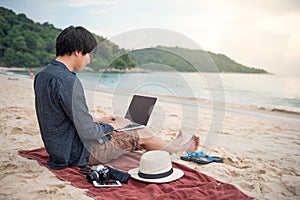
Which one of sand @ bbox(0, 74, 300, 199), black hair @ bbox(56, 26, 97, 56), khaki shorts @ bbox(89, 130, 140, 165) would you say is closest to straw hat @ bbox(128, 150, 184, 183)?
khaki shorts @ bbox(89, 130, 140, 165)

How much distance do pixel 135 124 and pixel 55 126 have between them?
28.1 inches

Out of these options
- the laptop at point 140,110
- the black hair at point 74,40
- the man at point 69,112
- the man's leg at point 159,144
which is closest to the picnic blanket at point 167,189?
the man at point 69,112

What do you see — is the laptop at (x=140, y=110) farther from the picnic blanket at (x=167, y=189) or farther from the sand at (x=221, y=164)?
the picnic blanket at (x=167, y=189)

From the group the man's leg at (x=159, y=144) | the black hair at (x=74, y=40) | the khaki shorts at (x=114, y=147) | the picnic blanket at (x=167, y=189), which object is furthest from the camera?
the man's leg at (x=159, y=144)

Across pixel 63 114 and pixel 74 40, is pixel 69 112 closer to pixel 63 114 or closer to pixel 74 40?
pixel 63 114

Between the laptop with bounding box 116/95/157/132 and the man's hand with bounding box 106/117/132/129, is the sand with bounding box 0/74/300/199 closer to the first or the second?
the laptop with bounding box 116/95/157/132

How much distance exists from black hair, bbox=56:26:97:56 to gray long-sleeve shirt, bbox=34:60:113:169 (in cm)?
11

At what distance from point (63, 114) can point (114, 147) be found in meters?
0.54

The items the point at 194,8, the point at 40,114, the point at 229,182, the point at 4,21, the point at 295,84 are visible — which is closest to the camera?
the point at 40,114

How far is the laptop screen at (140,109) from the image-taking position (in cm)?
264

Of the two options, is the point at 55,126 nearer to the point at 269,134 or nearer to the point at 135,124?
the point at 135,124

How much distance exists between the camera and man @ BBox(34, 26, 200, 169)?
1.99m

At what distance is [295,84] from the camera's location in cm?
1948

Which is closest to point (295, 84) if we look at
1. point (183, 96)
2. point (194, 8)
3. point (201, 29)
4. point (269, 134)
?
point (201, 29)
